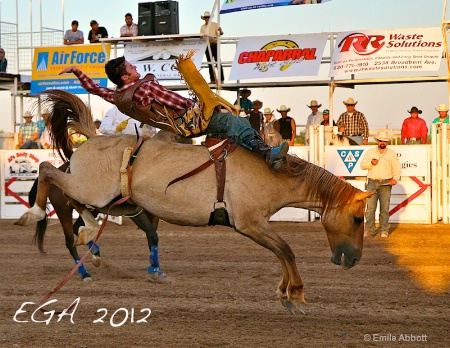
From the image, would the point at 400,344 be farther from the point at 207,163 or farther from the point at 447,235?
the point at 447,235

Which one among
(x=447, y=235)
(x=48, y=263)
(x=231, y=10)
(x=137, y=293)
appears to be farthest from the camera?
(x=231, y=10)

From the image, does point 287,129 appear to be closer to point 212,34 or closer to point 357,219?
point 212,34

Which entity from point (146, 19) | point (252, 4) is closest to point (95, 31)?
point (146, 19)

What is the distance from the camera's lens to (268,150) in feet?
24.1

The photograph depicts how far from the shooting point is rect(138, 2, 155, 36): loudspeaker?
65.9 ft

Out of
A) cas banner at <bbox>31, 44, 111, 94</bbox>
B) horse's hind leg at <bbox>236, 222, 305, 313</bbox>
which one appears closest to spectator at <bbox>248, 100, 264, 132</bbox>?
cas banner at <bbox>31, 44, 111, 94</bbox>

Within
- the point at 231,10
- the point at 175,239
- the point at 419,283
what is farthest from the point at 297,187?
the point at 231,10

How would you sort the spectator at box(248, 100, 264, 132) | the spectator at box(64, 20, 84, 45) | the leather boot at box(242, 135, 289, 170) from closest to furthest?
the leather boot at box(242, 135, 289, 170) → the spectator at box(248, 100, 264, 132) → the spectator at box(64, 20, 84, 45)

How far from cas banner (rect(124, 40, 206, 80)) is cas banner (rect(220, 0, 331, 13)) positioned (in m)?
0.94

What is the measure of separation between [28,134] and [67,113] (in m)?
12.1

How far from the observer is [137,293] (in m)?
8.96

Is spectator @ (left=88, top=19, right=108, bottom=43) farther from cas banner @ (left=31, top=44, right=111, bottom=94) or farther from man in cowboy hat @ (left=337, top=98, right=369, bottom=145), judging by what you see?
man in cowboy hat @ (left=337, top=98, right=369, bottom=145)

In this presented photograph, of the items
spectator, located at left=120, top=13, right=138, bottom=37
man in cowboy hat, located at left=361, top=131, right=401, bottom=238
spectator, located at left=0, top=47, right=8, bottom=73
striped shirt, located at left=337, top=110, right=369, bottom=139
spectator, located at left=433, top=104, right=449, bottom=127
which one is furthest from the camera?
spectator, located at left=0, top=47, right=8, bottom=73

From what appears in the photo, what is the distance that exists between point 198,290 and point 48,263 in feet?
10.8
